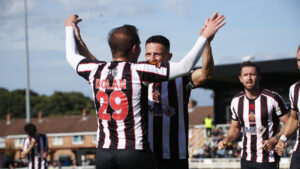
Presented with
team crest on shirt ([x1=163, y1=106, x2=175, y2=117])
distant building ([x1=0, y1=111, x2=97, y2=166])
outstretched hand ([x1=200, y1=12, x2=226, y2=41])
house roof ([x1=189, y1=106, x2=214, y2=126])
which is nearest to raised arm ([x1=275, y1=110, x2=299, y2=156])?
team crest on shirt ([x1=163, y1=106, x2=175, y2=117])

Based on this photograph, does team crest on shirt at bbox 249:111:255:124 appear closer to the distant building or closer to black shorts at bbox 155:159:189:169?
black shorts at bbox 155:159:189:169

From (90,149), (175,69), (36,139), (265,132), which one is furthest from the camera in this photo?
(90,149)

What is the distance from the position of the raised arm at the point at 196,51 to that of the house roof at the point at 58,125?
71438 millimetres

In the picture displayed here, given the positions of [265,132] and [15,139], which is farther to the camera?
[15,139]

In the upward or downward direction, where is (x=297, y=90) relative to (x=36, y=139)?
upward

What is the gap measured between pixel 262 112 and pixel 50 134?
73.0m

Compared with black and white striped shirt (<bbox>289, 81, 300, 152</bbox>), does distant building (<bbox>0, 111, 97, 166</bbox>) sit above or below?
below

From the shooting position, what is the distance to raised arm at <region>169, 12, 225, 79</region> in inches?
165

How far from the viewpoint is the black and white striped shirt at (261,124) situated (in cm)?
738

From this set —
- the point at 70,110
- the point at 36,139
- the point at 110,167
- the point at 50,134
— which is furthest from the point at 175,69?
the point at 70,110

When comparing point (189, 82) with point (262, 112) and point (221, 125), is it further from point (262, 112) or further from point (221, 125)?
point (221, 125)

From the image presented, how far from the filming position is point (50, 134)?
3068 inches

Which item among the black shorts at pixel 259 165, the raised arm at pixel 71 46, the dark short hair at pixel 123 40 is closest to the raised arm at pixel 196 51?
the dark short hair at pixel 123 40

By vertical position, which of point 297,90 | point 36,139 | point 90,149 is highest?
point 297,90
